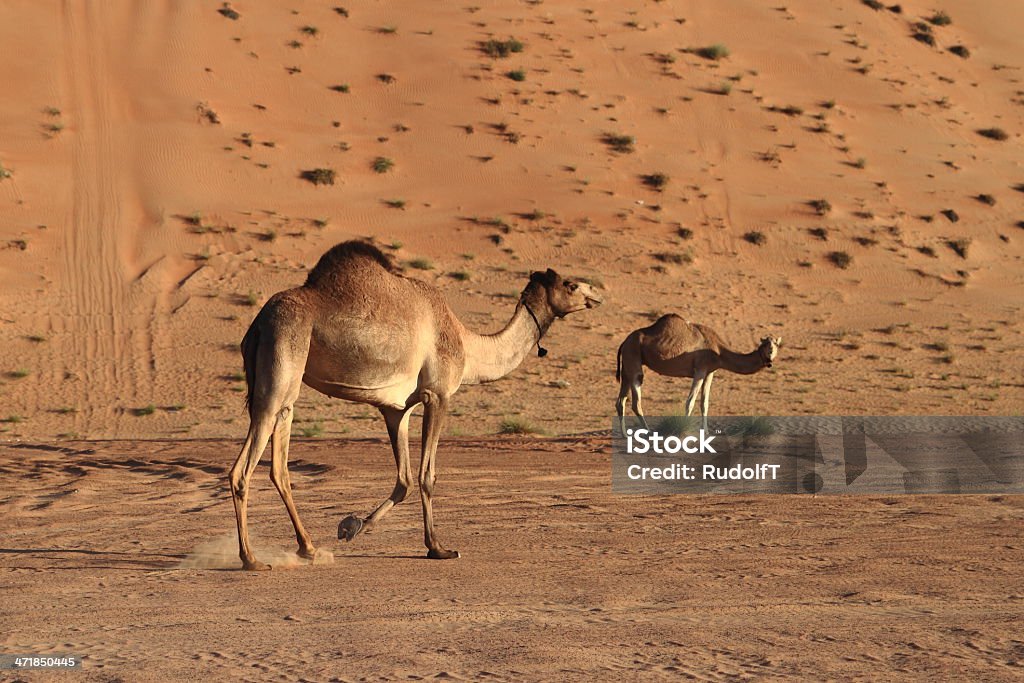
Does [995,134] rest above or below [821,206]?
above

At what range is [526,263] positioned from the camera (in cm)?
3300

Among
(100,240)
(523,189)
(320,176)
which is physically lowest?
(100,240)

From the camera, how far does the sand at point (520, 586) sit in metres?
7.21

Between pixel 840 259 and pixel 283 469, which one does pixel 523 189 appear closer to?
pixel 840 259

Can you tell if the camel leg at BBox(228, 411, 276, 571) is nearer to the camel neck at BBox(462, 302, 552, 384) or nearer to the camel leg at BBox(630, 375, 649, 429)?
the camel neck at BBox(462, 302, 552, 384)

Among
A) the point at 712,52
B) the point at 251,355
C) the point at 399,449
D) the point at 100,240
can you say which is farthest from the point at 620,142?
the point at 251,355

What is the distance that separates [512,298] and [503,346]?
64.6ft

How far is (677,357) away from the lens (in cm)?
1980

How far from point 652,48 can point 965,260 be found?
14.4m

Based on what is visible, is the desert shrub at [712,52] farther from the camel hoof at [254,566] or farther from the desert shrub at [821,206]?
the camel hoof at [254,566]

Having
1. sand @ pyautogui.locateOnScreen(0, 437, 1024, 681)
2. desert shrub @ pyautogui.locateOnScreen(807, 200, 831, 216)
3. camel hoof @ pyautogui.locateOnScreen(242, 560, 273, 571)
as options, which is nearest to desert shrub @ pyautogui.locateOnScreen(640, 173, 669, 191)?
desert shrub @ pyautogui.locateOnScreen(807, 200, 831, 216)

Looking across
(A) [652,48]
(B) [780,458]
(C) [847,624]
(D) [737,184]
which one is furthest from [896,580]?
(A) [652,48]

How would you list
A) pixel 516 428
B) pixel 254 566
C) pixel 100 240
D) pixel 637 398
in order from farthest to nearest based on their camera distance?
pixel 100 240
pixel 516 428
pixel 637 398
pixel 254 566

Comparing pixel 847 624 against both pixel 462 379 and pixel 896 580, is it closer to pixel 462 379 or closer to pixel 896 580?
pixel 896 580
